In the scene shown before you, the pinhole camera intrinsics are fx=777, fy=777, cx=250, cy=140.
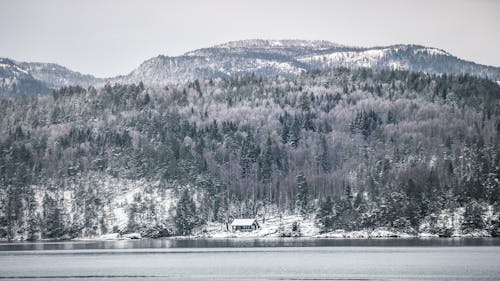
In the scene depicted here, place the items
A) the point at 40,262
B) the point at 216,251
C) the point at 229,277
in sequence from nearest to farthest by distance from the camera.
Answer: the point at 229,277, the point at 40,262, the point at 216,251

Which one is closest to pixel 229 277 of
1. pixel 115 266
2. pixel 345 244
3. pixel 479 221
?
pixel 115 266

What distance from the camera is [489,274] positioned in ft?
307

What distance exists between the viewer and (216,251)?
152375 mm

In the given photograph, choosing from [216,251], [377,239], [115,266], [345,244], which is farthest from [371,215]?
[115,266]

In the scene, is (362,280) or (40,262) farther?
(40,262)

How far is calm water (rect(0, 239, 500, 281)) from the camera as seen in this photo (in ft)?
329

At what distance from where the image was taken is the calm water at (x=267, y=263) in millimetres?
100312

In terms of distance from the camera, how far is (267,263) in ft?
391

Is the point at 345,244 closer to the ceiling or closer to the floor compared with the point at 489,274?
closer to the floor

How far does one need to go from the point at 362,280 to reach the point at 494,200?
317 feet

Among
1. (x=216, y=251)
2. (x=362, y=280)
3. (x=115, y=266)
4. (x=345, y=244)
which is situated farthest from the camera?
(x=345, y=244)

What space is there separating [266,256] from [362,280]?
42282 mm

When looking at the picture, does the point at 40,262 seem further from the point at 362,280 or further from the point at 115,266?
the point at 362,280

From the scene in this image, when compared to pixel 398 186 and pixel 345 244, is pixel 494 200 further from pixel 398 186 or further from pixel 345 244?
pixel 345 244
